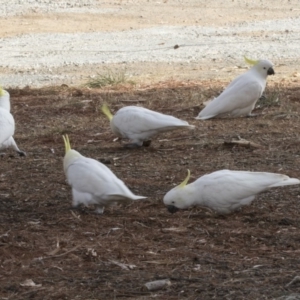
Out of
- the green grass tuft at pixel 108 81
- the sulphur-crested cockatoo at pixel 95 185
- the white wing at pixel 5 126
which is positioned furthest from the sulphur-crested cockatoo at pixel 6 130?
the green grass tuft at pixel 108 81

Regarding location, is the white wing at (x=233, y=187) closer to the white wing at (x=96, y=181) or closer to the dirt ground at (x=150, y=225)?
the dirt ground at (x=150, y=225)

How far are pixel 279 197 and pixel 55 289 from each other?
1.99 metres

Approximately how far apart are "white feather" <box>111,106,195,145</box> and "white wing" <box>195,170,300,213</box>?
62.3 inches

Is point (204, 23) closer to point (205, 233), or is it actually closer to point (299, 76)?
point (299, 76)

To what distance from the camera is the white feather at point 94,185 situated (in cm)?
490

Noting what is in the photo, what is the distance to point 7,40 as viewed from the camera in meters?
14.1

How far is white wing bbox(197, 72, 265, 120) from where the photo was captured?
800 cm

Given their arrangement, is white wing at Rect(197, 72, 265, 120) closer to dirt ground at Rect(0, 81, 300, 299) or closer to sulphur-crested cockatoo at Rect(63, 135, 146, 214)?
dirt ground at Rect(0, 81, 300, 299)

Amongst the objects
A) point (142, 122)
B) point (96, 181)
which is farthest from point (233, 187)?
point (142, 122)

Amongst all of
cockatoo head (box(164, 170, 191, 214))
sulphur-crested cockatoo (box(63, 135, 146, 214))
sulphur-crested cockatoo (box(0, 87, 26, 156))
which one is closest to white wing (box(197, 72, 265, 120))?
sulphur-crested cockatoo (box(0, 87, 26, 156))

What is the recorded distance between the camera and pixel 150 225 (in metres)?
4.91

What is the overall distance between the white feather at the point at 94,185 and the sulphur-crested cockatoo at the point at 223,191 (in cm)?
25

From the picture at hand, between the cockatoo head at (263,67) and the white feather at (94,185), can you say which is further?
the cockatoo head at (263,67)

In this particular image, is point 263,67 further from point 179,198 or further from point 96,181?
point 96,181
